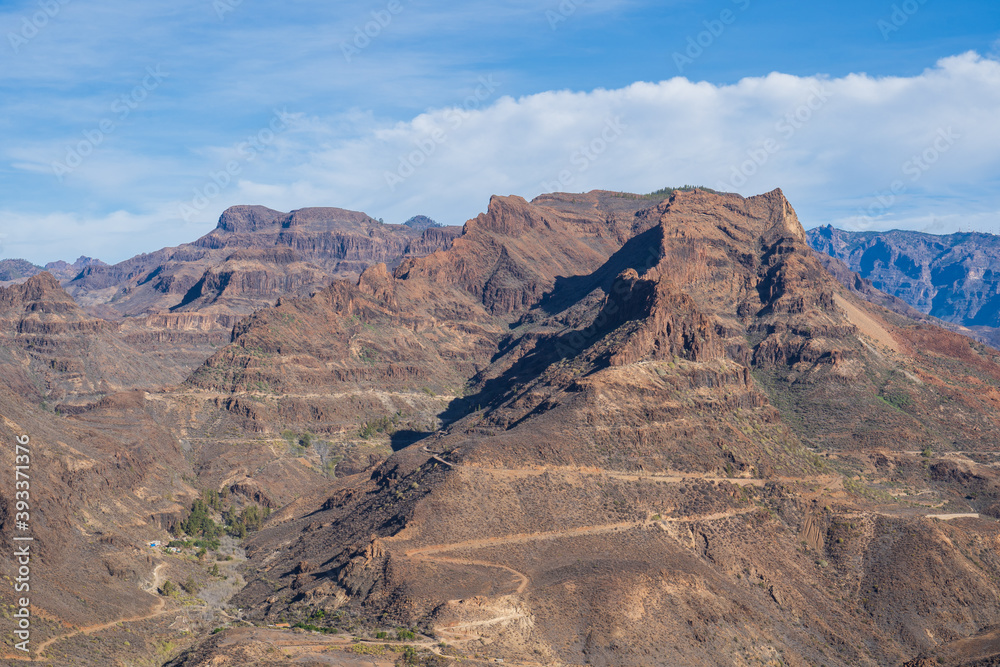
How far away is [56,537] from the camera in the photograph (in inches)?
5438

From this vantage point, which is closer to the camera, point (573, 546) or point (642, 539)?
point (573, 546)

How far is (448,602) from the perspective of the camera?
12431 cm

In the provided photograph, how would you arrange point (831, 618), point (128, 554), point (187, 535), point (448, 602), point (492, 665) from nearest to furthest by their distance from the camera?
point (492, 665), point (448, 602), point (831, 618), point (128, 554), point (187, 535)

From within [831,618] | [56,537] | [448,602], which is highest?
[56,537]

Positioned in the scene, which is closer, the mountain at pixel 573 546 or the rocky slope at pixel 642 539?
the mountain at pixel 573 546

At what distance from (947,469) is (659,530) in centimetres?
8417

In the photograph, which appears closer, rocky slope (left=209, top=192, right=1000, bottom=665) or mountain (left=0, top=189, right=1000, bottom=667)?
mountain (left=0, top=189, right=1000, bottom=667)

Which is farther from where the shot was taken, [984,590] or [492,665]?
[984,590]

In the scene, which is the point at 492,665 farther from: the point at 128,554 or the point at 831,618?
the point at 128,554

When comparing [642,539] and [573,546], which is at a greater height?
[573,546]

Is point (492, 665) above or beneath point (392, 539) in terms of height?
beneath

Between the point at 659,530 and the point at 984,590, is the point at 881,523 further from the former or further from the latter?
the point at 659,530

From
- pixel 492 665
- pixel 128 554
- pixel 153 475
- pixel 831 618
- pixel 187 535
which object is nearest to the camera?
pixel 492 665

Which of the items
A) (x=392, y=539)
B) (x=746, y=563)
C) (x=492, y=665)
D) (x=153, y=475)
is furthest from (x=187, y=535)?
(x=746, y=563)
